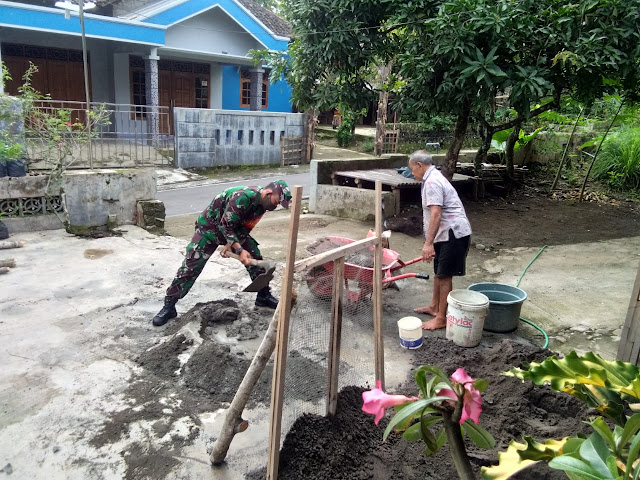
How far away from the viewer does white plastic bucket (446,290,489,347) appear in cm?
461

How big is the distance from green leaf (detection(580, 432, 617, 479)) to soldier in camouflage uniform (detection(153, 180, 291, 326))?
3333 millimetres

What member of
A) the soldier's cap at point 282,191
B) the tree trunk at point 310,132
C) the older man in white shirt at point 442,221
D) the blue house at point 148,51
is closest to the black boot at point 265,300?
the soldier's cap at point 282,191

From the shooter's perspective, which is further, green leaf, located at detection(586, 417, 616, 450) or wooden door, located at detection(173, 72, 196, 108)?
wooden door, located at detection(173, 72, 196, 108)

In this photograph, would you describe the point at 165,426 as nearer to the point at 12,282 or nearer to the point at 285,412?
the point at 285,412

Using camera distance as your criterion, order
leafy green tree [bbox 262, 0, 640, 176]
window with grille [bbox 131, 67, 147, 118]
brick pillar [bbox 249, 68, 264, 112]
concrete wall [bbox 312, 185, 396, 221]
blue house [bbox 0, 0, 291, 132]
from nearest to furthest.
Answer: leafy green tree [bbox 262, 0, 640, 176] → concrete wall [bbox 312, 185, 396, 221] → blue house [bbox 0, 0, 291, 132] → window with grille [bbox 131, 67, 147, 118] → brick pillar [bbox 249, 68, 264, 112]

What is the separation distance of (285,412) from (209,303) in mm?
2486

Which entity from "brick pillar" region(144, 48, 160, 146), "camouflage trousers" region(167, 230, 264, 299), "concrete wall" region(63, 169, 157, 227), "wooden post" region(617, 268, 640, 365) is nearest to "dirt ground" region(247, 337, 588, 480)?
"wooden post" region(617, 268, 640, 365)

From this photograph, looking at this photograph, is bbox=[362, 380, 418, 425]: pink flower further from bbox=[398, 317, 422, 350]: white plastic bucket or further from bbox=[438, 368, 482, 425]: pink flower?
→ bbox=[398, 317, 422, 350]: white plastic bucket

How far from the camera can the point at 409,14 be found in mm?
7117

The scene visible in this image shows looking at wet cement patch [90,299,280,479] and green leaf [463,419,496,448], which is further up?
green leaf [463,419,496,448]

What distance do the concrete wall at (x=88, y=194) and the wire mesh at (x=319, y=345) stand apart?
5.12 metres

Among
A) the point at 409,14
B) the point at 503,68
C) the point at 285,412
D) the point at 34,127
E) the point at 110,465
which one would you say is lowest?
the point at 110,465

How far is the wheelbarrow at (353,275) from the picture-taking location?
10.6 feet

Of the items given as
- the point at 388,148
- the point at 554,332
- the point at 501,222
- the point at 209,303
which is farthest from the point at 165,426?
the point at 388,148
